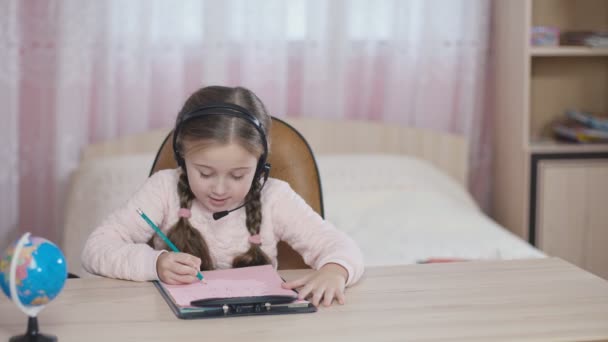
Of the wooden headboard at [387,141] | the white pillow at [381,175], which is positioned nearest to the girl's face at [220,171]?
the white pillow at [381,175]

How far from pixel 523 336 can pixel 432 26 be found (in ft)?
7.49

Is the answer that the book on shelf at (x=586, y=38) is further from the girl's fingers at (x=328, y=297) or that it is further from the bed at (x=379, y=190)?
the girl's fingers at (x=328, y=297)

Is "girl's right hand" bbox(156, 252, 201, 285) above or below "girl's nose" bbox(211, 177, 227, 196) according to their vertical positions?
below

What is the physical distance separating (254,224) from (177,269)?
11.5 inches

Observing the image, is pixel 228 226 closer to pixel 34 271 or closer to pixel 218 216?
pixel 218 216

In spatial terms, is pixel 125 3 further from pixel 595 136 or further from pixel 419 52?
pixel 595 136

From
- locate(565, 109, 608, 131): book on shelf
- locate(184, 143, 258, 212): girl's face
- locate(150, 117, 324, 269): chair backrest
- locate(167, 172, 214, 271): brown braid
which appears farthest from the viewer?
locate(565, 109, 608, 131): book on shelf

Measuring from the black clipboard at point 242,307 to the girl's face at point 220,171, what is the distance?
0.32 meters

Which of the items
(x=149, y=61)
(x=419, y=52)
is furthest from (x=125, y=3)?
(x=419, y=52)

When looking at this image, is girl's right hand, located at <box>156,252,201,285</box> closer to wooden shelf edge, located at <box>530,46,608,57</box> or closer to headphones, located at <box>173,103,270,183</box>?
headphones, located at <box>173,103,270,183</box>

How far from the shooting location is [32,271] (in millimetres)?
977

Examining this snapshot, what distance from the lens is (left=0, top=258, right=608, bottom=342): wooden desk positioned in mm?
1047

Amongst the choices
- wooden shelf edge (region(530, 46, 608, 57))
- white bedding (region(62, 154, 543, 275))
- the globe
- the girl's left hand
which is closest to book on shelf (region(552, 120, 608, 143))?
wooden shelf edge (region(530, 46, 608, 57))

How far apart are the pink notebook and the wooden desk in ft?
0.11
